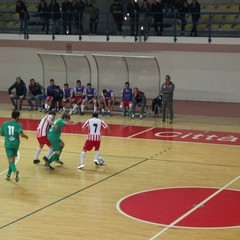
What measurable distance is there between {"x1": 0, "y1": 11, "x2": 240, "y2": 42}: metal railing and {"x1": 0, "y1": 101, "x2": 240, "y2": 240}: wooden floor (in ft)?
24.6

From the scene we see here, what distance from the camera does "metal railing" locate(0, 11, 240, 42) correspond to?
32.8 meters

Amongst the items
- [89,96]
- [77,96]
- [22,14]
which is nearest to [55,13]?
[22,14]

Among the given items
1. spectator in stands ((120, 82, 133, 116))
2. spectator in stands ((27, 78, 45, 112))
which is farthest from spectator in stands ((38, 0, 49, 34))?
spectator in stands ((120, 82, 133, 116))

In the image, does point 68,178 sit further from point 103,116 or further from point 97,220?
point 103,116

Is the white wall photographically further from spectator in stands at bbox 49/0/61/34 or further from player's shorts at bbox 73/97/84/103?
player's shorts at bbox 73/97/84/103

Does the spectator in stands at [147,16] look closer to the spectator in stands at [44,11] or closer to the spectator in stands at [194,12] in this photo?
the spectator in stands at [194,12]

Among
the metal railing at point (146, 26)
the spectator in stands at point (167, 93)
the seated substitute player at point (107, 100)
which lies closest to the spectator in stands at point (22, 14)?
the metal railing at point (146, 26)

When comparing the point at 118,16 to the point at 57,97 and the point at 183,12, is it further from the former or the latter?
the point at 57,97

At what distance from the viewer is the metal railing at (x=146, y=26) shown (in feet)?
108

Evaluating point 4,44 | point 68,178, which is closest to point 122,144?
point 68,178

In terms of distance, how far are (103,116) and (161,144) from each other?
22.8ft

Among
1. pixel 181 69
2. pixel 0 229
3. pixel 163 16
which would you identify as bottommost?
pixel 0 229

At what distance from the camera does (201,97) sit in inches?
1415

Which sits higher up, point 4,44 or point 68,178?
point 4,44
